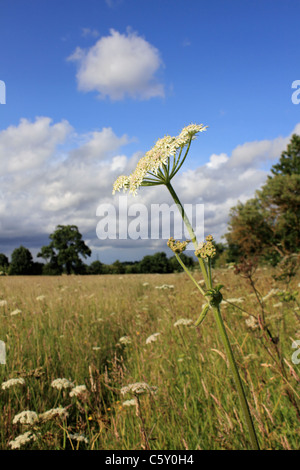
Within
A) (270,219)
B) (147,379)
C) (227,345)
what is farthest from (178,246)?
(270,219)

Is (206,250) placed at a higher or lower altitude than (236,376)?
higher

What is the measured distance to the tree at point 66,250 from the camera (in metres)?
62.3

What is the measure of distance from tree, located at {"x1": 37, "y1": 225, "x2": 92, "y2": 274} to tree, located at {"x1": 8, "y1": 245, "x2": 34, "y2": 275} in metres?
6.94

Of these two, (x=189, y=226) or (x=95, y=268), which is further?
(x=95, y=268)

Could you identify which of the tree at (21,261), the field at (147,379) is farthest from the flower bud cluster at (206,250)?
the tree at (21,261)

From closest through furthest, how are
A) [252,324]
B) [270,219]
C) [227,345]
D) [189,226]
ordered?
[227,345] < [189,226] < [252,324] < [270,219]

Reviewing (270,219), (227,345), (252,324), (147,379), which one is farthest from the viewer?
(270,219)

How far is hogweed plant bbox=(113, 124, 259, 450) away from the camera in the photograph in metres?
0.88

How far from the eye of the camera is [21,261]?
68688 millimetres

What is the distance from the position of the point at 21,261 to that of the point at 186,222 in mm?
73944

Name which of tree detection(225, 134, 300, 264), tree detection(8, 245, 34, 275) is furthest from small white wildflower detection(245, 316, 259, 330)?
tree detection(8, 245, 34, 275)

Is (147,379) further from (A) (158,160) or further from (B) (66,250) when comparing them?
(B) (66,250)
